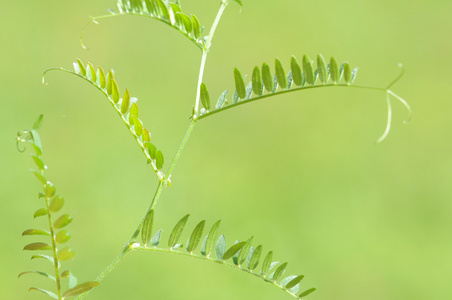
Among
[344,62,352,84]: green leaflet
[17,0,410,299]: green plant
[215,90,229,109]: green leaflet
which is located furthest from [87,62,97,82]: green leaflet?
[344,62,352,84]: green leaflet

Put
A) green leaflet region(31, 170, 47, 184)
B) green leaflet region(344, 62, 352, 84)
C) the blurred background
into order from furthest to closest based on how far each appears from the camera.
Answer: the blurred background
green leaflet region(344, 62, 352, 84)
green leaflet region(31, 170, 47, 184)

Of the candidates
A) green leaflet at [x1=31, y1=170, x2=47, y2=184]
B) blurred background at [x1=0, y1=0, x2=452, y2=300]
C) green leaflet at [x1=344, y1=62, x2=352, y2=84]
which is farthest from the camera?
blurred background at [x1=0, y1=0, x2=452, y2=300]

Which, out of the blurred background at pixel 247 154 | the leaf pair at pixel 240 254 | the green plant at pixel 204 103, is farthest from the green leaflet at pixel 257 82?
the blurred background at pixel 247 154

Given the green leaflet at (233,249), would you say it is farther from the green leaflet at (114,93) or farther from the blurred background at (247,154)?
the blurred background at (247,154)

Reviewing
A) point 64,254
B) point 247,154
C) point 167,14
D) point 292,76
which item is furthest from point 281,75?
point 247,154

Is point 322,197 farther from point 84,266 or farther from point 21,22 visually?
point 21,22

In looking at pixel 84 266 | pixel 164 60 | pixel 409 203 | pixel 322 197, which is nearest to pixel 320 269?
pixel 322 197

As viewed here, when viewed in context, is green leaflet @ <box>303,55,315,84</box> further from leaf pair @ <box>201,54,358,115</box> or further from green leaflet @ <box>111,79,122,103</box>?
green leaflet @ <box>111,79,122,103</box>

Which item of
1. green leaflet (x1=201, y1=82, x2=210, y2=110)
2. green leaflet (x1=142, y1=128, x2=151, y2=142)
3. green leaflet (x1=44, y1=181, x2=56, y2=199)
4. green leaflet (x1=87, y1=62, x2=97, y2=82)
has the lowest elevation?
green leaflet (x1=44, y1=181, x2=56, y2=199)
